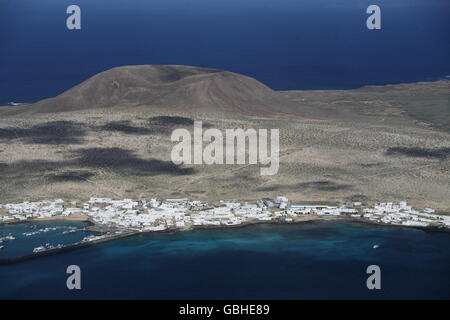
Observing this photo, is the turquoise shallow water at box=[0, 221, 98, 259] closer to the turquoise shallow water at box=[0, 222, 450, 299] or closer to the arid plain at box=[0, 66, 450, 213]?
the turquoise shallow water at box=[0, 222, 450, 299]

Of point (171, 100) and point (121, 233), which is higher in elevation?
point (171, 100)

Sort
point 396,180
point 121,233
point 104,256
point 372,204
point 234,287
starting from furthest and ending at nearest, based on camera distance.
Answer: point 396,180 → point 372,204 → point 121,233 → point 104,256 → point 234,287

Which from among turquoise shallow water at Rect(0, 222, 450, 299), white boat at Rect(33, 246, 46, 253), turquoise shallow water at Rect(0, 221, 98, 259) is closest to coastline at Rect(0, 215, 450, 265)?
white boat at Rect(33, 246, 46, 253)

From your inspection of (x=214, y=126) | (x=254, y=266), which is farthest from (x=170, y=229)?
(x=214, y=126)

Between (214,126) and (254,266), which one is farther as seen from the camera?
(214,126)

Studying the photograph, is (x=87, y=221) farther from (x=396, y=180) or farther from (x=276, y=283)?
(x=396, y=180)

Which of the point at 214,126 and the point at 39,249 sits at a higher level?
the point at 214,126

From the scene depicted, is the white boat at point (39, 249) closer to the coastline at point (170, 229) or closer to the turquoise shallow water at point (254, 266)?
the coastline at point (170, 229)

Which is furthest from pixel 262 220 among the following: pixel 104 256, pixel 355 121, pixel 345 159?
pixel 355 121

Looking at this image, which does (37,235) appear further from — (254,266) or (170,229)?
(254,266)
